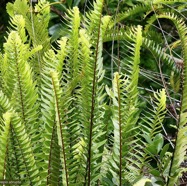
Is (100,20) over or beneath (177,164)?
over

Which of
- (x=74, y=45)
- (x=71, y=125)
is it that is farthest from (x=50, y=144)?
(x=74, y=45)

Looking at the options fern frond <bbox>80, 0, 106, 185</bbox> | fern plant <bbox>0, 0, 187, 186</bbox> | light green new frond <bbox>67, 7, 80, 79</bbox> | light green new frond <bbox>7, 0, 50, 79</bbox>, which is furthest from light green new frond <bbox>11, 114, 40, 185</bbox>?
light green new frond <bbox>7, 0, 50, 79</bbox>

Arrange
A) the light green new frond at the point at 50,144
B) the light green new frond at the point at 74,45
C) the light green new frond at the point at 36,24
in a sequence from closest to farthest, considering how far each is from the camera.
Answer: the light green new frond at the point at 50,144 → the light green new frond at the point at 74,45 → the light green new frond at the point at 36,24

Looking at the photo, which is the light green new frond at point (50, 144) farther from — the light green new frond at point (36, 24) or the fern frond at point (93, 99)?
the light green new frond at point (36, 24)

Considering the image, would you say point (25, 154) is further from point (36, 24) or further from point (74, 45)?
point (36, 24)

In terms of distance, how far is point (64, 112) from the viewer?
0.79 meters

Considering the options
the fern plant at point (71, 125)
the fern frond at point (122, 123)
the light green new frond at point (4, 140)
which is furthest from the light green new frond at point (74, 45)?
the light green new frond at point (4, 140)

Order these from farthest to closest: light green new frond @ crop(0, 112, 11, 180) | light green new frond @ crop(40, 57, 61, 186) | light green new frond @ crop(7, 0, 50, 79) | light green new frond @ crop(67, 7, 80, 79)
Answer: light green new frond @ crop(7, 0, 50, 79), light green new frond @ crop(67, 7, 80, 79), light green new frond @ crop(40, 57, 61, 186), light green new frond @ crop(0, 112, 11, 180)

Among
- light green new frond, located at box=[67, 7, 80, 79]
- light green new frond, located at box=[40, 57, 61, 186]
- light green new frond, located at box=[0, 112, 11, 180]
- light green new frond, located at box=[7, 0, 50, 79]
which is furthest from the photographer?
light green new frond, located at box=[7, 0, 50, 79]

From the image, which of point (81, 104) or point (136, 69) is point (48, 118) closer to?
point (81, 104)

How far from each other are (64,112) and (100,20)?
0.19 m

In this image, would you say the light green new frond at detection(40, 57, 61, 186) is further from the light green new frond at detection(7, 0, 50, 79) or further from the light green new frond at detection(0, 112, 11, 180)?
the light green new frond at detection(7, 0, 50, 79)

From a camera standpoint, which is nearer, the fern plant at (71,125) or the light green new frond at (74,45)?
the fern plant at (71,125)

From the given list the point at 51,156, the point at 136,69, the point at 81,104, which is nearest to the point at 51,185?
the point at 51,156
